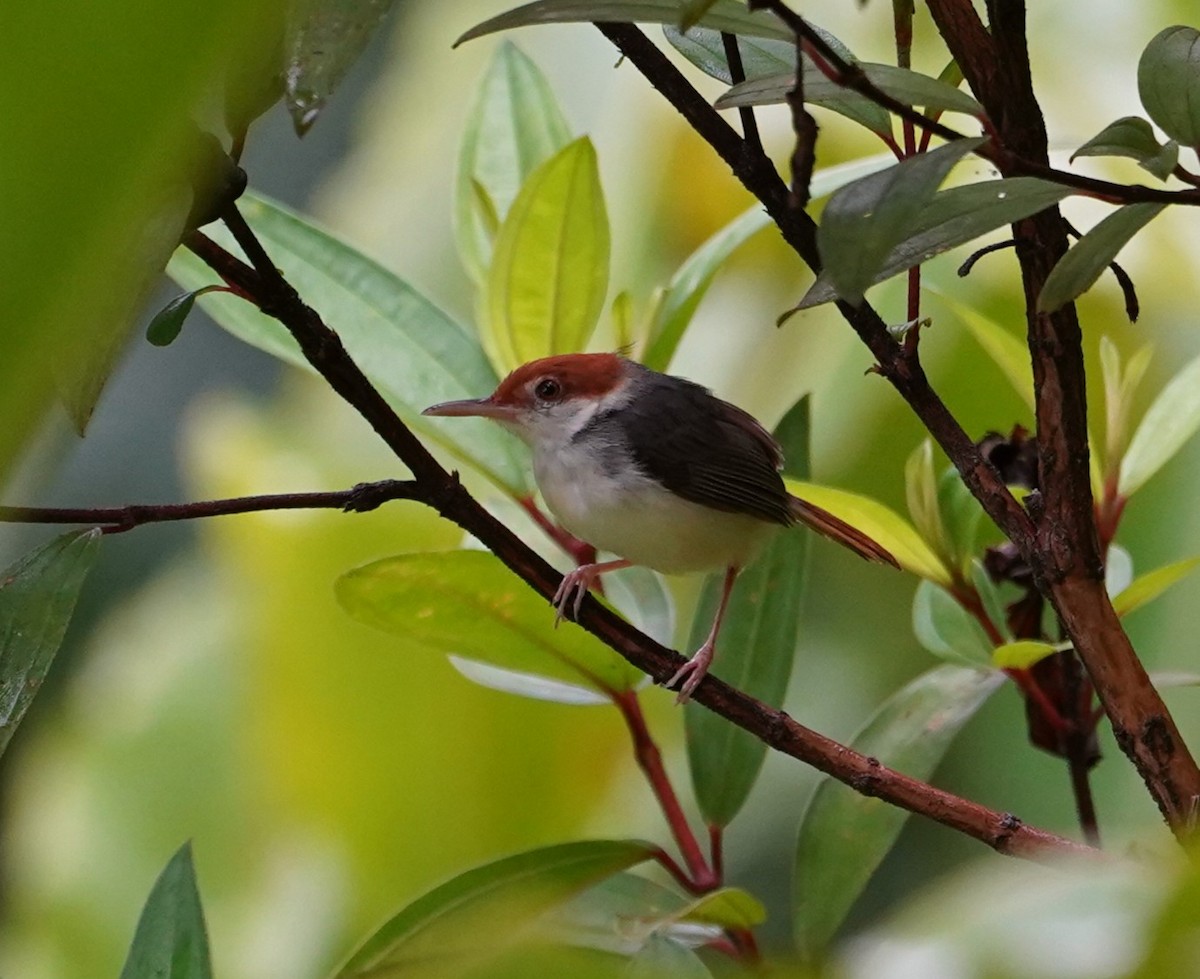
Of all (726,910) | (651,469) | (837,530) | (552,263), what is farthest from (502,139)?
(726,910)

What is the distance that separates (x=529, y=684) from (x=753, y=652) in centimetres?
16

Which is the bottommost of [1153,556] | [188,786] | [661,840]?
[188,786]

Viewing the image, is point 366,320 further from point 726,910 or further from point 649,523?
point 726,910

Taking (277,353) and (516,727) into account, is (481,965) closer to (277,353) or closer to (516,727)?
(277,353)

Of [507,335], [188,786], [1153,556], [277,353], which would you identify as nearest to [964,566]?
[507,335]

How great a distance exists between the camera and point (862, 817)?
87 cm

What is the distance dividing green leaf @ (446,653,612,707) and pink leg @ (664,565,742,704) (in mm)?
65

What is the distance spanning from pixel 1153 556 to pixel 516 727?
699mm

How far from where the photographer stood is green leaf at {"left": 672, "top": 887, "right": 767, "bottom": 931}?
744 mm

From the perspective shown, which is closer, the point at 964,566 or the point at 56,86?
the point at 56,86

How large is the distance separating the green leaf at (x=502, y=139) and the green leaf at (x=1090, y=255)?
58 centimetres

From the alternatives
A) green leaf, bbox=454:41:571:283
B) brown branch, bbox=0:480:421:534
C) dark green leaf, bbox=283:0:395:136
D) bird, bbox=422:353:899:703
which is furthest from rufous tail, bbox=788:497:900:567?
dark green leaf, bbox=283:0:395:136

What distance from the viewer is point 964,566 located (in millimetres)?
887

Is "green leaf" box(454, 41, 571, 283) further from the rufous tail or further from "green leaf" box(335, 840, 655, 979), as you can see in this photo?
"green leaf" box(335, 840, 655, 979)
